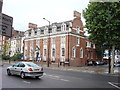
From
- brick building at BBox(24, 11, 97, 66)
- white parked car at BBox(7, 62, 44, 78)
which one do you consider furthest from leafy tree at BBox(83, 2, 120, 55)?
brick building at BBox(24, 11, 97, 66)

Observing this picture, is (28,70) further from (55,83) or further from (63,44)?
(63,44)

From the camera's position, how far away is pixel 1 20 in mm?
4012

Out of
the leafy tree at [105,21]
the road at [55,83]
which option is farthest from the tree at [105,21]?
the road at [55,83]

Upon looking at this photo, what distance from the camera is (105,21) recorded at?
805 inches

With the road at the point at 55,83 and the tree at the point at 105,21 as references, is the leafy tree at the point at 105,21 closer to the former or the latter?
the tree at the point at 105,21

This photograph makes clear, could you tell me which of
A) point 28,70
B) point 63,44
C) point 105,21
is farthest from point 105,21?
point 63,44

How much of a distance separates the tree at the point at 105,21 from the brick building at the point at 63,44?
20.0 meters

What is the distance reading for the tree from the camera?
64.9 feet

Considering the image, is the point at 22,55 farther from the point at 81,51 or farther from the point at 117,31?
the point at 117,31

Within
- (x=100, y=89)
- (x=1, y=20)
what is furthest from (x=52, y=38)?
(x=1, y=20)

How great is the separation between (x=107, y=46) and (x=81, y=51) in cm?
2649

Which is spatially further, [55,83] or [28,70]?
[28,70]

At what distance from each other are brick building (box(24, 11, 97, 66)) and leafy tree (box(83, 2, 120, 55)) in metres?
20.0

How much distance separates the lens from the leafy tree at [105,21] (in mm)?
19791
